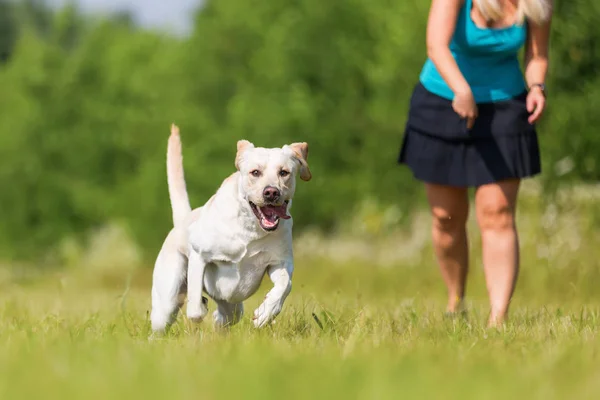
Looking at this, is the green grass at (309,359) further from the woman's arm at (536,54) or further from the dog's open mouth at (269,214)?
the woman's arm at (536,54)

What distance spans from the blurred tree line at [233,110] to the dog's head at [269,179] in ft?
17.2

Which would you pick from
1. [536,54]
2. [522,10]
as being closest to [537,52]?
[536,54]

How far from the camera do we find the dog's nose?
163 inches

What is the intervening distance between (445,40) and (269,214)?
4.72 ft

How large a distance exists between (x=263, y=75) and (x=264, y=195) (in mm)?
11949

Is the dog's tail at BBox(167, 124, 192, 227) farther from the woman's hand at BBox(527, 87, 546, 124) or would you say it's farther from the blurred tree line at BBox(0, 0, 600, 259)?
the blurred tree line at BBox(0, 0, 600, 259)

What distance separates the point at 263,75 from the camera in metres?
15.9

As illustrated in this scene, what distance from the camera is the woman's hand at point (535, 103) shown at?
502 centimetres

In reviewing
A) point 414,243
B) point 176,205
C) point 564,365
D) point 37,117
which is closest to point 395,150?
point 414,243

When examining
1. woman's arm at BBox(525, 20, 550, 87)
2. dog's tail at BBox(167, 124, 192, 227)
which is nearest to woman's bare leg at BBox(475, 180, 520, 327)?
woman's arm at BBox(525, 20, 550, 87)

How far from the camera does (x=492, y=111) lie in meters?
5.15

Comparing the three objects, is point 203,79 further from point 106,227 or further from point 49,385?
point 49,385

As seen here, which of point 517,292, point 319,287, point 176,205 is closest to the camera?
point 176,205

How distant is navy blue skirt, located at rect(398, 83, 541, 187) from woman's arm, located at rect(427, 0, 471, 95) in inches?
10.9
